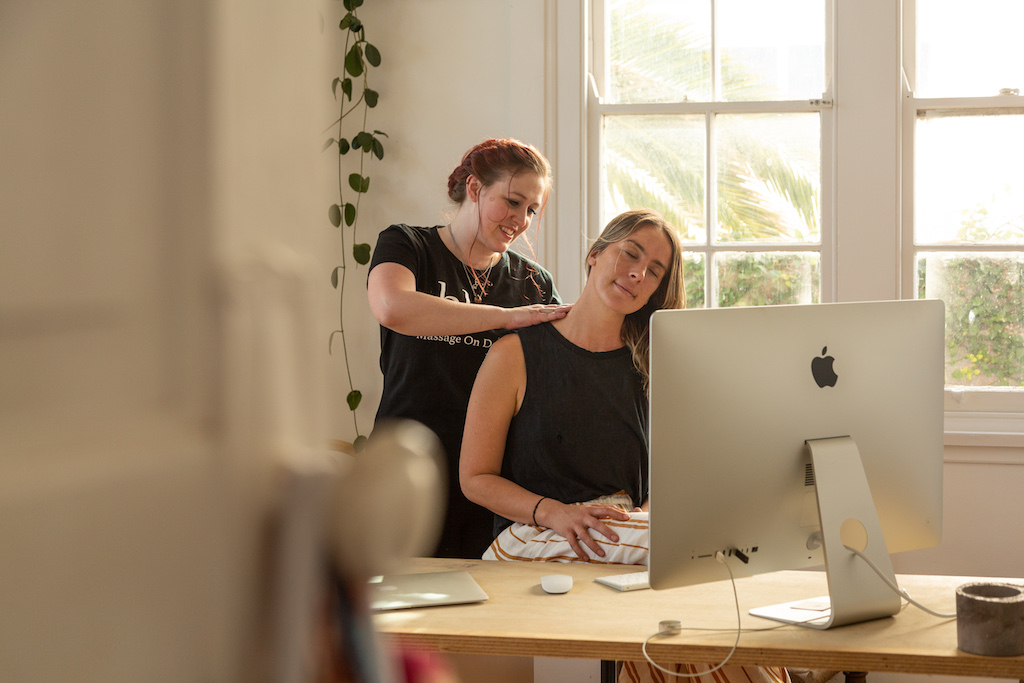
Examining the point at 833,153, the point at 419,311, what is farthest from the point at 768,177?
the point at 419,311

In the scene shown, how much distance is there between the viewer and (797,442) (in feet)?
4.23

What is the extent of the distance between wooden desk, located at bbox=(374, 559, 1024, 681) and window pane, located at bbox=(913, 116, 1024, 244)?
62.0 inches

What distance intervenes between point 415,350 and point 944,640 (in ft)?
4.07

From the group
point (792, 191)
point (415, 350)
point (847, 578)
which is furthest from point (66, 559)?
point (792, 191)

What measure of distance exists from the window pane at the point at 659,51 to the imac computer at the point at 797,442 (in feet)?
5.21

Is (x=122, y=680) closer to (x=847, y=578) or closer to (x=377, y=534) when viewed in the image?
(x=377, y=534)

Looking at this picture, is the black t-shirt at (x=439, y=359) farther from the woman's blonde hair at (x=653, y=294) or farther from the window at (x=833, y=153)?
the window at (x=833, y=153)

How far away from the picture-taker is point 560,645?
3.94 ft

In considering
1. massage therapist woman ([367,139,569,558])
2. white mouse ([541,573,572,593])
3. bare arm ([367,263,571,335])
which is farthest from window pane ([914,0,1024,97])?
white mouse ([541,573,572,593])

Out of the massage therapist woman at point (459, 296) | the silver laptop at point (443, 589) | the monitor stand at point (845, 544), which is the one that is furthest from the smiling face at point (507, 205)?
the monitor stand at point (845, 544)

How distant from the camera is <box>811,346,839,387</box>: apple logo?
129 cm

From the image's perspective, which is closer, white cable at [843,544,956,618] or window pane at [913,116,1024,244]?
white cable at [843,544,956,618]

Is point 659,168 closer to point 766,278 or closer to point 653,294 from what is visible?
point 766,278

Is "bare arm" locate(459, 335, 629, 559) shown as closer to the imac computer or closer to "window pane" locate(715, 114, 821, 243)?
the imac computer
